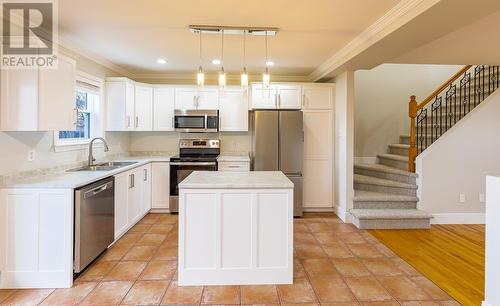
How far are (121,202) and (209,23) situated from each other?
A: 235 centimetres

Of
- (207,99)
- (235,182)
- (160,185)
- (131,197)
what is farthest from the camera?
(207,99)

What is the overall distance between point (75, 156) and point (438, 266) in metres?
4.32

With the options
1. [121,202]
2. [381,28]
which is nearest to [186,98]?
[121,202]

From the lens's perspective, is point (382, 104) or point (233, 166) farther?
point (382, 104)

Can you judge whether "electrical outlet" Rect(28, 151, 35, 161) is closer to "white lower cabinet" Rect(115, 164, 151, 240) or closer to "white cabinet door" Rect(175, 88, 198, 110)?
"white lower cabinet" Rect(115, 164, 151, 240)

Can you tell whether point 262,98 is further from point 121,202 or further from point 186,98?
point 121,202

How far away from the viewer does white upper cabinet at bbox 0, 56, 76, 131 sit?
2562mm

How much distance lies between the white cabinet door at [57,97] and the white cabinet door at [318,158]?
3.39m

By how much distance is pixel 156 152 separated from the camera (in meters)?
5.60

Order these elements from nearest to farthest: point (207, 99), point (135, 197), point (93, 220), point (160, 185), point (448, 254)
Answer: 1. point (93, 220)
2. point (448, 254)
3. point (135, 197)
4. point (160, 185)
5. point (207, 99)

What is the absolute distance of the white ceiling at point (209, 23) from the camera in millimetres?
2631

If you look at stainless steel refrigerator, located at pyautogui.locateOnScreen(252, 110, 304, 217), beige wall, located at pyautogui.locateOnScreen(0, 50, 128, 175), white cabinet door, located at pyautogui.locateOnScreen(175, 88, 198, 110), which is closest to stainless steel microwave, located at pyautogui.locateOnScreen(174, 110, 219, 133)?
white cabinet door, located at pyautogui.locateOnScreen(175, 88, 198, 110)

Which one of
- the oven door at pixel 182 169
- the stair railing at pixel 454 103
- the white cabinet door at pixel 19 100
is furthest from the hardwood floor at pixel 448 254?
the white cabinet door at pixel 19 100

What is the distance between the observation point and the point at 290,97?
5.03 meters
